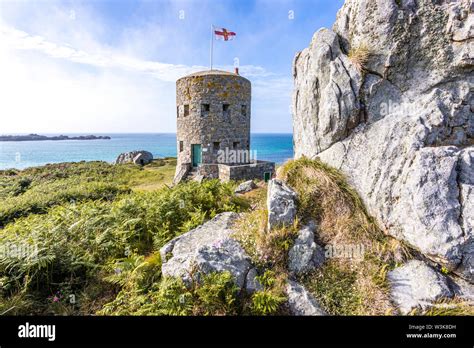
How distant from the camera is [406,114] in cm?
605

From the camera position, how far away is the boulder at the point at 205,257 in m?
4.87

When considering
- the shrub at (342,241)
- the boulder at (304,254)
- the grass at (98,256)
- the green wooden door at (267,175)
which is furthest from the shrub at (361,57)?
the green wooden door at (267,175)

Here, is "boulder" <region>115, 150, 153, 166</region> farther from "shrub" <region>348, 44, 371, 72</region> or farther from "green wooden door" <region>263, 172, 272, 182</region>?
"shrub" <region>348, 44, 371, 72</region>

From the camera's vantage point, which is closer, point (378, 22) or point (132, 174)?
point (378, 22)

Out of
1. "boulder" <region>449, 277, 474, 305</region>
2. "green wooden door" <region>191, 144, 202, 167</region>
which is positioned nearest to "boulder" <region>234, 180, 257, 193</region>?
"boulder" <region>449, 277, 474, 305</region>

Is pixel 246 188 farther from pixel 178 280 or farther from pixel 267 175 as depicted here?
pixel 267 175

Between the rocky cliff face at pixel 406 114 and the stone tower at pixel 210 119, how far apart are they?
14458 mm

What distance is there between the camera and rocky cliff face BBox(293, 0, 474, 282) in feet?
16.1

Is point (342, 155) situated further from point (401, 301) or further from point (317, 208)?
point (401, 301)

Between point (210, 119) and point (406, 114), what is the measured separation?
682 inches

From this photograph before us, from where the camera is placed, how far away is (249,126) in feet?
79.0

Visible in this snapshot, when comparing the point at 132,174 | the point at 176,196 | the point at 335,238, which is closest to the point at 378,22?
the point at 335,238

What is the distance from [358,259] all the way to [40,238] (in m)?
8.32

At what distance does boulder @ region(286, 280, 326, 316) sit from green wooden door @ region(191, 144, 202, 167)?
61.0 ft
